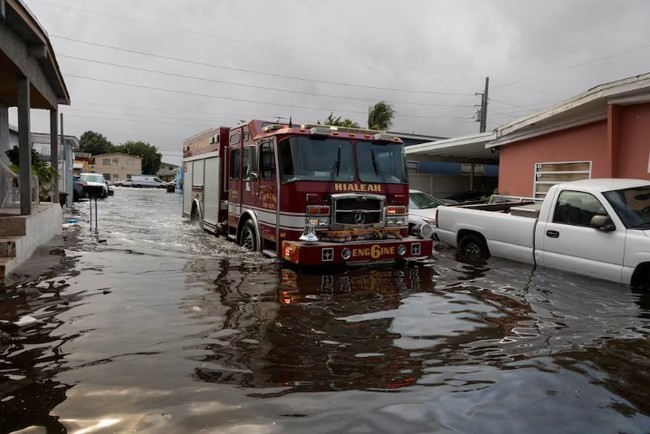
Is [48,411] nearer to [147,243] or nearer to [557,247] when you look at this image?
[557,247]

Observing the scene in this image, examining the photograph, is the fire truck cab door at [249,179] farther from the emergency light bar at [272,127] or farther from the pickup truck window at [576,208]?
the pickup truck window at [576,208]

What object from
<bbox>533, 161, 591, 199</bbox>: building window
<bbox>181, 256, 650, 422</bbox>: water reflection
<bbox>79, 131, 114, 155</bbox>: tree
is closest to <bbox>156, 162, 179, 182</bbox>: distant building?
<bbox>79, 131, 114, 155</bbox>: tree

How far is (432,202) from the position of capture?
1377 centimetres

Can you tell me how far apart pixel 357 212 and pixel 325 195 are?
0.63 meters

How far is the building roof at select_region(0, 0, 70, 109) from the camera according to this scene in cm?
792

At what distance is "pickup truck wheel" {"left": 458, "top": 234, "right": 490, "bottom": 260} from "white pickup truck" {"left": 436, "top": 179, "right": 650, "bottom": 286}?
0.03m

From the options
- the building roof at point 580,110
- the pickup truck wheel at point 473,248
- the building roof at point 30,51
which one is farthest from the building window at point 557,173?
the building roof at point 30,51

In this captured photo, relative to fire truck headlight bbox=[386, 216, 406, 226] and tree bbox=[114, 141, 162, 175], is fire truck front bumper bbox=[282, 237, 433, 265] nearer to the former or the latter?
fire truck headlight bbox=[386, 216, 406, 226]

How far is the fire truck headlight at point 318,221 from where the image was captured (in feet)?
25.8

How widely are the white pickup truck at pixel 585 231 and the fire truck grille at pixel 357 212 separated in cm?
224

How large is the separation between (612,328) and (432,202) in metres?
8.67

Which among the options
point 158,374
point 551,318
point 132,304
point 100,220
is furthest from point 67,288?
point 100,220

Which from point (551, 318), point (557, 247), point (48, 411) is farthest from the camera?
point (557, 247)

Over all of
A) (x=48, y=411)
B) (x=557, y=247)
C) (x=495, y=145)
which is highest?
(x=495, y=145)
